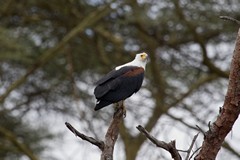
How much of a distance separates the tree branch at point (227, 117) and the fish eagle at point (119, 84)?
749mm

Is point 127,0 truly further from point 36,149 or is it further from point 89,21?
point 36,149

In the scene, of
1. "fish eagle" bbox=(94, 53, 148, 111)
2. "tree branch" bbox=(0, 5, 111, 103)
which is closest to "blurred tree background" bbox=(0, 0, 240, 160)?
"tree branch" bbox=(0, 5, 111, 103)

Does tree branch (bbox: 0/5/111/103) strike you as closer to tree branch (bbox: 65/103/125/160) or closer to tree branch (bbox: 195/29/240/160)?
tree branch (bbox: 65/103/125/160)

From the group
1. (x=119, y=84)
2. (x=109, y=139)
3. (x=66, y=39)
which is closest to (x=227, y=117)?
(x=109, y=139)

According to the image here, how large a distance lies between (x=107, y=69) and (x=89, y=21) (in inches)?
43.5

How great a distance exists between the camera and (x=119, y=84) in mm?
3502

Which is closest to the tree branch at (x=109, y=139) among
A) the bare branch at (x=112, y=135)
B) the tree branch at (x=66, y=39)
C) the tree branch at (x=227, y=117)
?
the bare branch at (x=112, y=135)

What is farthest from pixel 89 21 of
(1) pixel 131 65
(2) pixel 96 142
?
(2) pixel 96 142

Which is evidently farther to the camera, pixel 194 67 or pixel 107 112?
pixel 107 112

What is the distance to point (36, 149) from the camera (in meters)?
9.13

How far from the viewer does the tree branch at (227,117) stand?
103 inches

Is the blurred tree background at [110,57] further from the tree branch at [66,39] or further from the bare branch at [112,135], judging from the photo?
the bare branch at [112,135]

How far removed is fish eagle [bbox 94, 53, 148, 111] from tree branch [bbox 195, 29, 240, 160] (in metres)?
0.75

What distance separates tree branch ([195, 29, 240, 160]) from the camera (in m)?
2.60
